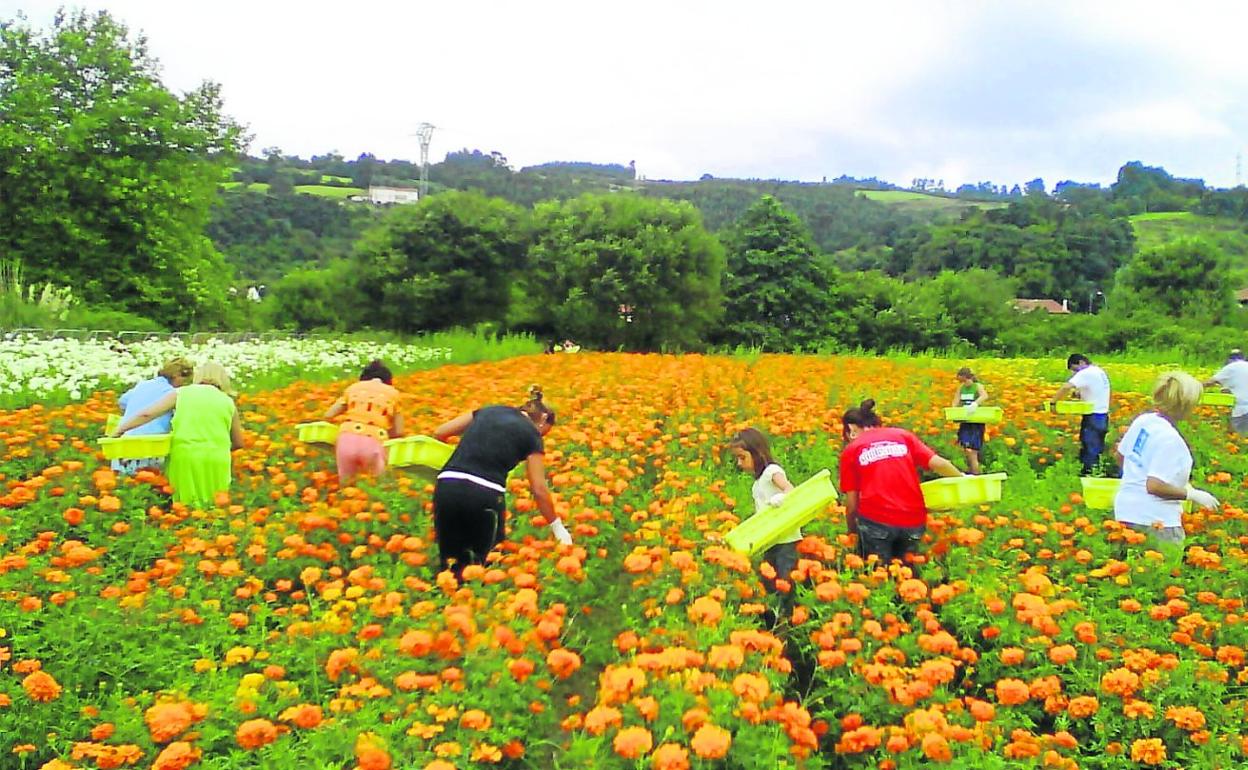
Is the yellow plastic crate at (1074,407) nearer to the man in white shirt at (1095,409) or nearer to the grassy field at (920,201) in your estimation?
the man in white shirt at (1095,409)

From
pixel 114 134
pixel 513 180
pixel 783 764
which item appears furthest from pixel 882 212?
pixel 783 764

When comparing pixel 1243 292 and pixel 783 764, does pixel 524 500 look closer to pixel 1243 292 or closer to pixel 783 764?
pixel 783 764

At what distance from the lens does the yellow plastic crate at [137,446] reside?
5.16m

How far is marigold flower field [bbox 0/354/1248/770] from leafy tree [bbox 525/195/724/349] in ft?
79.6

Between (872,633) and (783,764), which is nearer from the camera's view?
(783,764)

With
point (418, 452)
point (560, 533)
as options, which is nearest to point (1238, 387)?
point (560, 533)

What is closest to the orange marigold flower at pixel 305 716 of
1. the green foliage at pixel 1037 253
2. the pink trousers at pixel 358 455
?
the pink trousers at pixel 358 455

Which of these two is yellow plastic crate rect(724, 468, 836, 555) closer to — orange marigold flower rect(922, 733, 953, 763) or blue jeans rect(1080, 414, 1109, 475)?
orange marigold flower rect(922, 733, 953, 763)

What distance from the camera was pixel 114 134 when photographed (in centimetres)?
2467

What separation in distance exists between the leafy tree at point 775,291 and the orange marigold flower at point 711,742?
33034mm

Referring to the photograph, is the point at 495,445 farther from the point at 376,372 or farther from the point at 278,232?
the point at 278,232

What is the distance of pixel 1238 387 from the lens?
9.55 m

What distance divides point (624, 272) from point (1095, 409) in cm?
2291

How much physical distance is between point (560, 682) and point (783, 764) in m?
1.97
